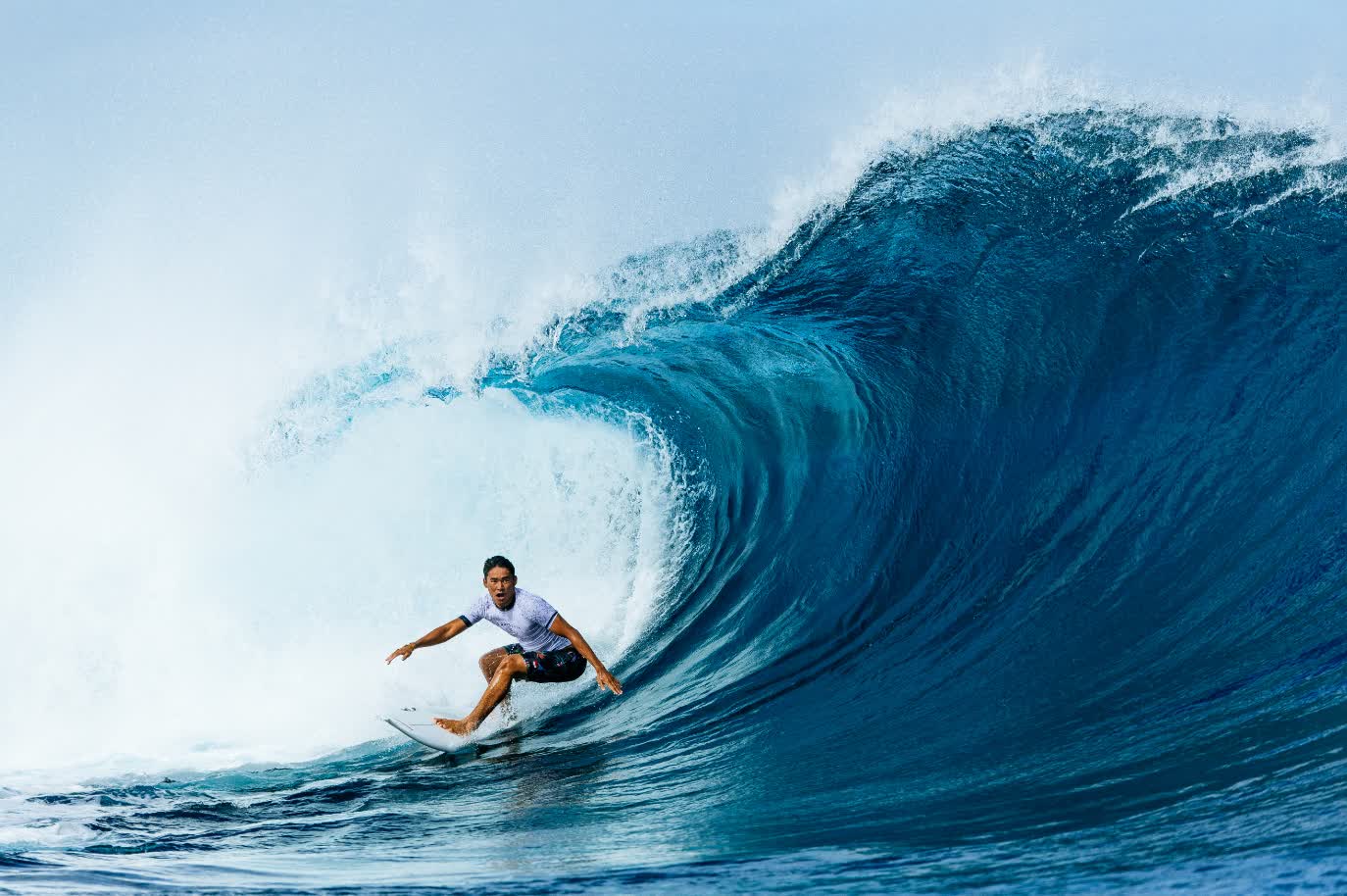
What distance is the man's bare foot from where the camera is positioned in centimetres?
579

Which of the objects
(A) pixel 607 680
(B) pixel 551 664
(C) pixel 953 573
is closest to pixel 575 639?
(B) pixel 551 664

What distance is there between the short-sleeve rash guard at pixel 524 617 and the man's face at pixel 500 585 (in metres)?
0.07

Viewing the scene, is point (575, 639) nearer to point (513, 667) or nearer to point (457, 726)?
point (513, 667)

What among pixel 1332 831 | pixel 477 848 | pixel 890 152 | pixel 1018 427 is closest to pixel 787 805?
pixel 477 848

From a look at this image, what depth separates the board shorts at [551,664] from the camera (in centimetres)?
611

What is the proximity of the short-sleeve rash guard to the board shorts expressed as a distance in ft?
0.15

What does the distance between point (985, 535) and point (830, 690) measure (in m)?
1.58

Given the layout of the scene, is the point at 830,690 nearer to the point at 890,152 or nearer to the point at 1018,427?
the point at 1018,427

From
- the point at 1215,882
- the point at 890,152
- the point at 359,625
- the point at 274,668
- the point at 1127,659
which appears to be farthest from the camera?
the point at 890,152

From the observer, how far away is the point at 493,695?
5930mm

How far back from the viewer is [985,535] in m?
6.77

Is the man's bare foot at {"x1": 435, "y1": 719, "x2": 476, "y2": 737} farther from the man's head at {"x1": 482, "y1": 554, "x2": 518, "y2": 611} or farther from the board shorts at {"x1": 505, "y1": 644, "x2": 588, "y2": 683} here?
the man's head at {"x1": 482, "y1": 554, "x2": 518, "y2": 611}

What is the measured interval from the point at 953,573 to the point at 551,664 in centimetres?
238

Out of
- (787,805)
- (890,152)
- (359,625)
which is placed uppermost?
(890,152)
